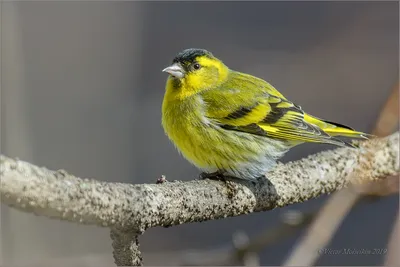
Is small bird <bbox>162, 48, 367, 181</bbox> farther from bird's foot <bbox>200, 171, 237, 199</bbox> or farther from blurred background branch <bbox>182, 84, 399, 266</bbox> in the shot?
blurred background branch <bbox>182, 84, 399, 266</bbox>

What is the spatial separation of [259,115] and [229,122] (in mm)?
131

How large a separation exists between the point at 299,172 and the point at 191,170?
2.60m

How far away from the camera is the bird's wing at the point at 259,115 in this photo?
2.72m

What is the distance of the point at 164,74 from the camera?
531 cm

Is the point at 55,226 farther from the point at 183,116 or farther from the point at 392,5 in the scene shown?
the point at 392,5

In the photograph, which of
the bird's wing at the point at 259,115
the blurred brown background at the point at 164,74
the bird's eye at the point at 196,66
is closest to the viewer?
the bird's wing at the point at 259,115

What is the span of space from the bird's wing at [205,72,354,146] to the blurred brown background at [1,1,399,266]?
1.76m

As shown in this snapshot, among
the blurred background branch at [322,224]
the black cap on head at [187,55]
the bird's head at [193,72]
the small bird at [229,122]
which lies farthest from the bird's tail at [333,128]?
the black cap on head at [187,55]

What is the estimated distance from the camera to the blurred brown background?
15.2 feet

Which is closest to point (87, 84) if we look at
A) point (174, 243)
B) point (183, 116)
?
point (174, 243)

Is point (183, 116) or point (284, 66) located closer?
point (183, 116)

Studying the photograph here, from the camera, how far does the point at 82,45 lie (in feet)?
17.3

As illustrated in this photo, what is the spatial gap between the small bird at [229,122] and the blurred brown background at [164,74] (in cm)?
176

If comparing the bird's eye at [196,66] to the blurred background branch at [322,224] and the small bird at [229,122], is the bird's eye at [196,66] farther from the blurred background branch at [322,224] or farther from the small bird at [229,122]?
the blurred background branch at [322,224]
